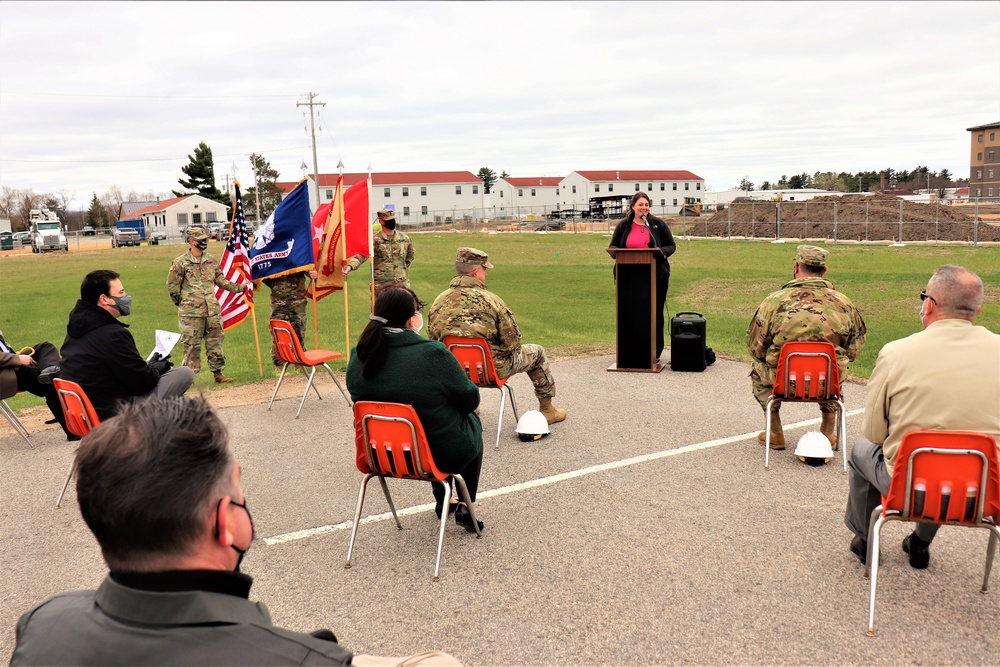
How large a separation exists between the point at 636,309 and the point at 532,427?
10.4ft

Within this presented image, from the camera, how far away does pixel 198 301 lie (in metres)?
10.4

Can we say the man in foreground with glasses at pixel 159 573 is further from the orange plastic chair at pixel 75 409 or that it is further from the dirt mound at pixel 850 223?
the dirt mound at pixel 850 223

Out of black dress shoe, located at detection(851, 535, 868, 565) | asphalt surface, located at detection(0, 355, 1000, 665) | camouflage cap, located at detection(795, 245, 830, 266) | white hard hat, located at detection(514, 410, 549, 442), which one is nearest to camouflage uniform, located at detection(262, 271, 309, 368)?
asphalt surface, located at detection(0, 355, 1000, 665)


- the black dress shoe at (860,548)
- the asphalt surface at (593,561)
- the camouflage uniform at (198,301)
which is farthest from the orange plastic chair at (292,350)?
the black dress shoe at (860,548)

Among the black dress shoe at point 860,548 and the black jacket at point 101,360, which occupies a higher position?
the black jacket at point 101,360

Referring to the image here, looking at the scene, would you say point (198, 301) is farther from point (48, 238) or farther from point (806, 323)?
point (48, 238)

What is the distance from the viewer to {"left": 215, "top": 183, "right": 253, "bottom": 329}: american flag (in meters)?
10.5

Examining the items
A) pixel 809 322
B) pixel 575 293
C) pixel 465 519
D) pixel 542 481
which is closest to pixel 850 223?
pixel 575 293

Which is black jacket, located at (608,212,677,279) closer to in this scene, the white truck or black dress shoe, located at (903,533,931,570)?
black dress shoe, located at (903,533,931,570)

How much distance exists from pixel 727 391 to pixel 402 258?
17.5ft

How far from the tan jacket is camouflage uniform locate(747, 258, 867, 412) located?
2.12 metres

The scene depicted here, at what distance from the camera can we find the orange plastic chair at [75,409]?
5570mm

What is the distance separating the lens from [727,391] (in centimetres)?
866

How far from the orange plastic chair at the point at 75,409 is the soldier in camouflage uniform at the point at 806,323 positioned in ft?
16.8
